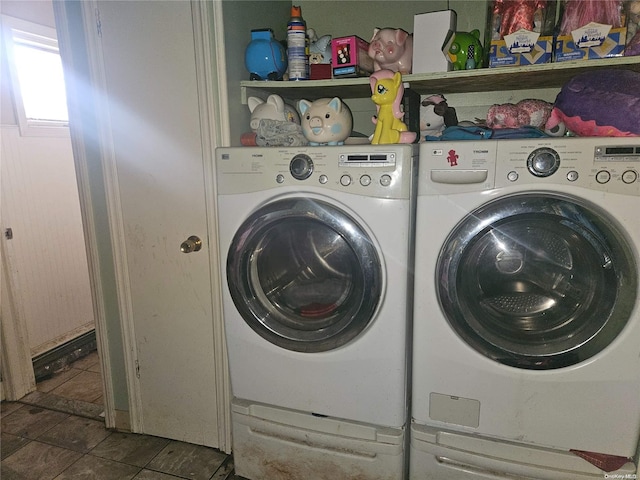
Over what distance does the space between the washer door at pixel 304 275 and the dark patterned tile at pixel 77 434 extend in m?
1.02

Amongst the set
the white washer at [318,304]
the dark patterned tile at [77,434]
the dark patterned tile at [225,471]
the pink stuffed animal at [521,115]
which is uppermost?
the pink stuffed animal at [521,115]

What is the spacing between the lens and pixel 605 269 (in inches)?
44.1

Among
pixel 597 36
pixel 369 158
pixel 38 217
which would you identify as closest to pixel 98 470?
pixel 38 217

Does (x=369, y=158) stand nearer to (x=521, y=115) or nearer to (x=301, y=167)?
(x=301, y=167)

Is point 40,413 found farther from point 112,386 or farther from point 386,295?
point 386,295

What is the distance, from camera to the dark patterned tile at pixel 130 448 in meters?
1.70

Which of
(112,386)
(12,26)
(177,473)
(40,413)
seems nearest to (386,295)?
(177,473)

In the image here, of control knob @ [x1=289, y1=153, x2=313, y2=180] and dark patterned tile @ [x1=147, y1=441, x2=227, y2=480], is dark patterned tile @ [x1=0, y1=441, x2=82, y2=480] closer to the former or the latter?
dark patterned tile @ [x1=147, y1=441, x2=227, y2=480]

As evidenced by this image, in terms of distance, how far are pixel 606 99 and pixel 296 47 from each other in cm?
105

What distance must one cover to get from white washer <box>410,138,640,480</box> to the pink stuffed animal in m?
0.39

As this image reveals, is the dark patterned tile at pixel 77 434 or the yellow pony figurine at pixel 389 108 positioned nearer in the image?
the yellow pony figurine at pixel 389 108

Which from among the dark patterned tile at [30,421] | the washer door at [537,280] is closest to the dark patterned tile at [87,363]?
the dark patterned tile at [30,421]

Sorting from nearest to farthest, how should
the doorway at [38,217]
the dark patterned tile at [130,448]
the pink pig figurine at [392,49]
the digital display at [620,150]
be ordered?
the digital display at [620,150], the pink pig figurine at [392,49], the dark patterned tile at [130,448], the doorway at [38,217]

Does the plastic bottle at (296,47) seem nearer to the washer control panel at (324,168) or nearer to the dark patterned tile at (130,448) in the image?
the washer control panel at (324,168)
